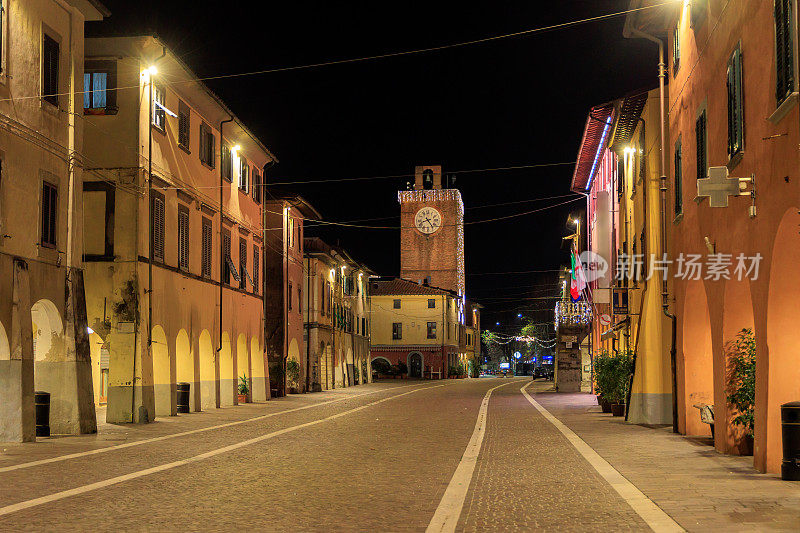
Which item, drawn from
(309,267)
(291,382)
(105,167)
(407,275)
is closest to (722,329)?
(105,167)

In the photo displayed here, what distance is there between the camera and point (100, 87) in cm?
2695

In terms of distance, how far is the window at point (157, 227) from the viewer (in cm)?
2753

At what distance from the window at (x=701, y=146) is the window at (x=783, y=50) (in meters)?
5.29

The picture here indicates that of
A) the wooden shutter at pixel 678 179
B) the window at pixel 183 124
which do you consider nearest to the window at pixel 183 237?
the window at pixel 183 124

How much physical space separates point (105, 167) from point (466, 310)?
9816cm

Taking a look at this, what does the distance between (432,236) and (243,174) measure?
217ft

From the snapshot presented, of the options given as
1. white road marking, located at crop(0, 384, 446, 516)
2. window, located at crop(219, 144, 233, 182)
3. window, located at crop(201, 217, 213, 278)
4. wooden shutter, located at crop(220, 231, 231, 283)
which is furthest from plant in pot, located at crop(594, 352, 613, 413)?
window, located at crop(219, 144, 233, 182)

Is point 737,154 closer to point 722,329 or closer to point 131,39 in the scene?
point 722,329

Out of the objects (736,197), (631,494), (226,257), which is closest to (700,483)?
(631,494)

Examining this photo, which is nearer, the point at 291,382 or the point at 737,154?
the point at 737,154

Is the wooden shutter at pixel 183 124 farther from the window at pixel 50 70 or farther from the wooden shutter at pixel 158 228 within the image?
the window at pixel 50 70

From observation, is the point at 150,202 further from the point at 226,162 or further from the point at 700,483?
the point at 700,483

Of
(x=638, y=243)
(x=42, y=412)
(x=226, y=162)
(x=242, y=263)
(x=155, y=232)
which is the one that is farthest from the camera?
(x=242, y=263)

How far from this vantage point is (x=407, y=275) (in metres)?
106
